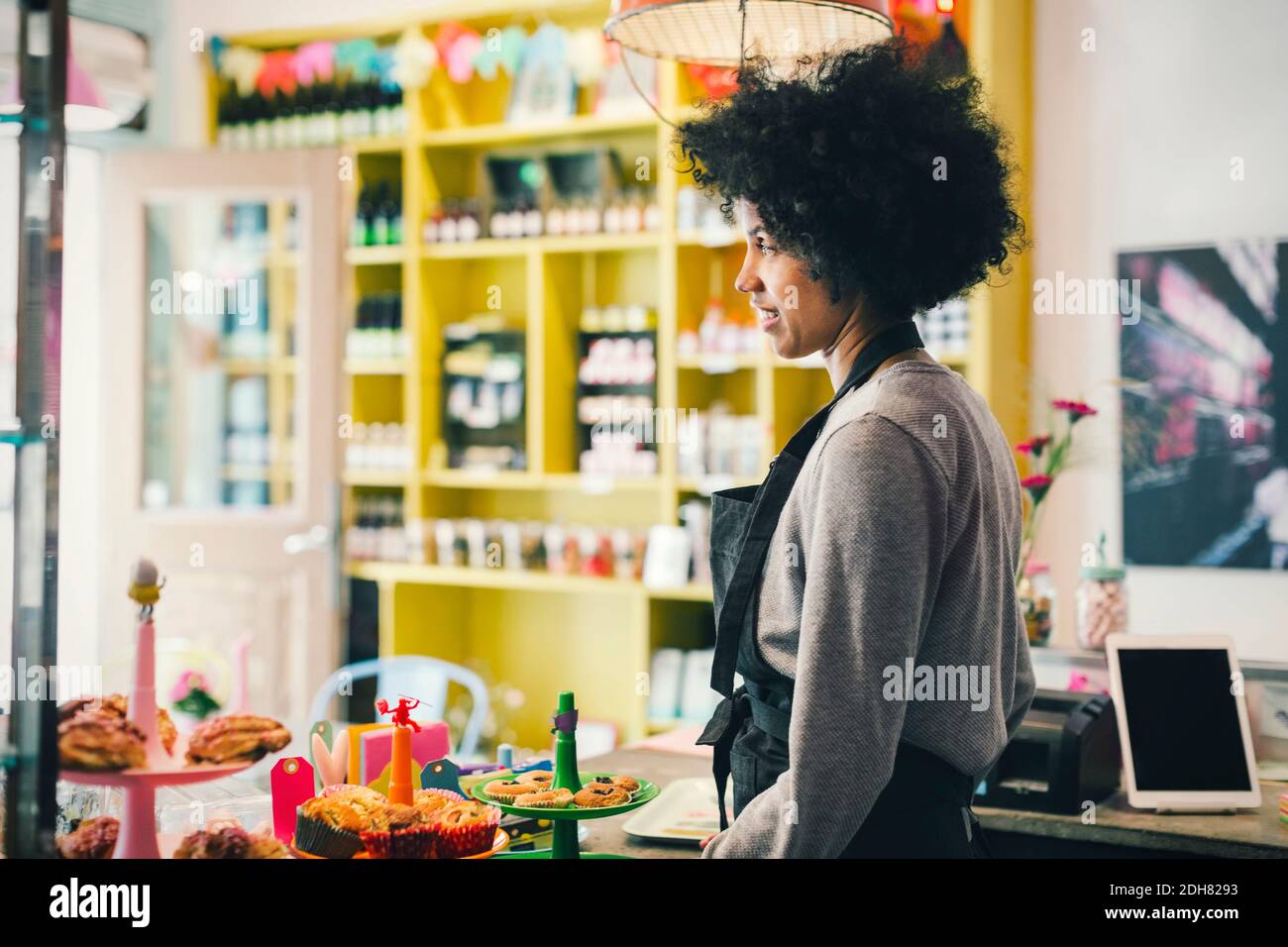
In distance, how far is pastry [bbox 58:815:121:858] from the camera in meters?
1.67

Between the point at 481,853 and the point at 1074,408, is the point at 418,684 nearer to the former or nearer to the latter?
the point at 1074,408

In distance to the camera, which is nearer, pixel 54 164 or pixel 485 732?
pixel 54 164

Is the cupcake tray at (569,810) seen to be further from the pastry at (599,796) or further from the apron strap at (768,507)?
the apron strap at (768,507)

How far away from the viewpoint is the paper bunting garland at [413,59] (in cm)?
506

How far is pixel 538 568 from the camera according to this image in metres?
5.04

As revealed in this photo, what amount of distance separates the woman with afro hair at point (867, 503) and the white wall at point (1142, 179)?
2.54m

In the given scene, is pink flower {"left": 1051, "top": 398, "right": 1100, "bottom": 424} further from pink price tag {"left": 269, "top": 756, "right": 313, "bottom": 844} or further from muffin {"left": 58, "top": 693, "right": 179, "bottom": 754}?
muffin {"left": 58, "top": 693, "right": 179, "bottom": 754}

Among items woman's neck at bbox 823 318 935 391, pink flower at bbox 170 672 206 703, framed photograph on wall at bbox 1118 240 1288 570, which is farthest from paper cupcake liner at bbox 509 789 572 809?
framed photograph on wall at bbox 1118 240 1288 570

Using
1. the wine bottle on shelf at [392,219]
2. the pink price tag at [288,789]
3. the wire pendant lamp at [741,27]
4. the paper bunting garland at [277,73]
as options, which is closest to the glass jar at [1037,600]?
the wire pendant lamp at [741,27]

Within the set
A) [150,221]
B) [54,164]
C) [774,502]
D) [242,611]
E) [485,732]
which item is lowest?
[485,732]
